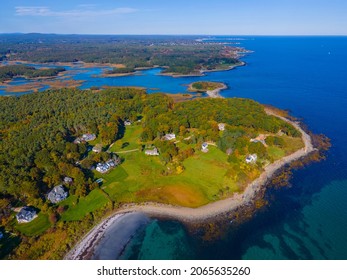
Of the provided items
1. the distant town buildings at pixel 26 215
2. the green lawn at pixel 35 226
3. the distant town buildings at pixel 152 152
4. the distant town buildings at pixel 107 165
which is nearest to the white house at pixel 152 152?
the distant town buildings at pixel 152 152

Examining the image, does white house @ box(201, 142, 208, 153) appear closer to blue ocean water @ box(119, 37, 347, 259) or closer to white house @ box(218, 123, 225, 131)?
white house @ box(218, 123, 225, 131)

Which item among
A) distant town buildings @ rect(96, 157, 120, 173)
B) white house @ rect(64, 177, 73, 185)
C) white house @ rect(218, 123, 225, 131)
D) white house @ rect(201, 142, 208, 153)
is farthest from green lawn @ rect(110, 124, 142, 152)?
white house @ rect(218, 123, 225, 131)

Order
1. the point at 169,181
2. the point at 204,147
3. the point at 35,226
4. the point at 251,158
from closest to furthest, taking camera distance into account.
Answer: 1. the point at 35,226
2. the point at 169,181
3. the point at 251,158
4. the point at 204,147

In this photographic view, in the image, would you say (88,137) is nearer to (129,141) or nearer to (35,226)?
(129,141)

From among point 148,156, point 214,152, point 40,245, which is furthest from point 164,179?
point 40,245

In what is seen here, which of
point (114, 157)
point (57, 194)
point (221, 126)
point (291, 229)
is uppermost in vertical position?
point (221, 126)

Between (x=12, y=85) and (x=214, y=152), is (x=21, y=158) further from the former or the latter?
(x=12, y=85)

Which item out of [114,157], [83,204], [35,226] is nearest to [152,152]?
[114,157]
